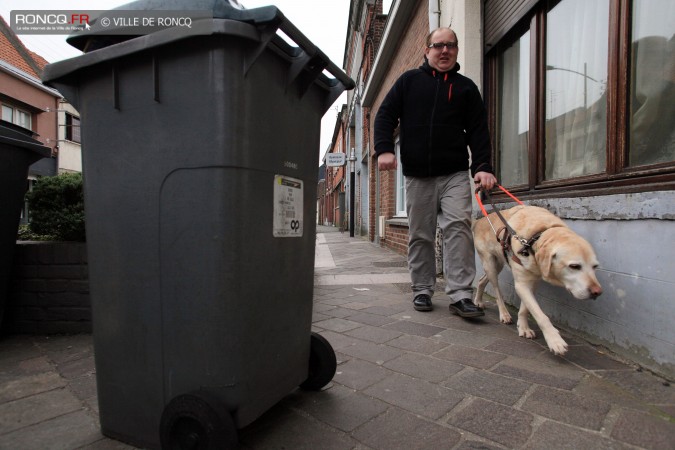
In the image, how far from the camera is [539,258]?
217 cm

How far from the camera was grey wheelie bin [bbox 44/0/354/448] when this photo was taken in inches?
48.1

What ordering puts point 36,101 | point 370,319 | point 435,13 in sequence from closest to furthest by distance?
point 370,319, point 435,13, point 36,101

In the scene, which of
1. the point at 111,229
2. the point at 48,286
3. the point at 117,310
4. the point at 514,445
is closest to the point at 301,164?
the point at 111,229

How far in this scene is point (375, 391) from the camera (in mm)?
1820

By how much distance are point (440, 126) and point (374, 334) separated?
5.59 feet

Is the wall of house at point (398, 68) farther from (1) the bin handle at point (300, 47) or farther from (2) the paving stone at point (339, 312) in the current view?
(1) the bin handle at point (300, 47)

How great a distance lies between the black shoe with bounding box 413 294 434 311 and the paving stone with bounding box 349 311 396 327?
1.13 feet

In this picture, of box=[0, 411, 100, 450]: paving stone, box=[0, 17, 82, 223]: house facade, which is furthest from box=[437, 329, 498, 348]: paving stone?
box=[0, 17, 82, 223]: house facade

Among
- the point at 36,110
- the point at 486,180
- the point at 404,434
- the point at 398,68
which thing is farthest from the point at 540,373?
the point at 36,110

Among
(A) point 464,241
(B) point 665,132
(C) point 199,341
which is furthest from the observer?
→ (A) point 464,241

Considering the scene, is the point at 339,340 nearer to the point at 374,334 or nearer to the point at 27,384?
the point at 374,334

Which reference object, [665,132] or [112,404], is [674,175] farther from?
[112,404]

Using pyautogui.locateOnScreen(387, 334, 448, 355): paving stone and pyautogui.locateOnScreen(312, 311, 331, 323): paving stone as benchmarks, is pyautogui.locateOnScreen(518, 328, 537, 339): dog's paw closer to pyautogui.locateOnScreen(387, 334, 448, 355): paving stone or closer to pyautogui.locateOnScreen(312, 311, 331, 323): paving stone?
pyautogui.locateOnScreen(387, 334, 448, 355): paving stone

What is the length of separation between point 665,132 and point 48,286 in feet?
12.8
